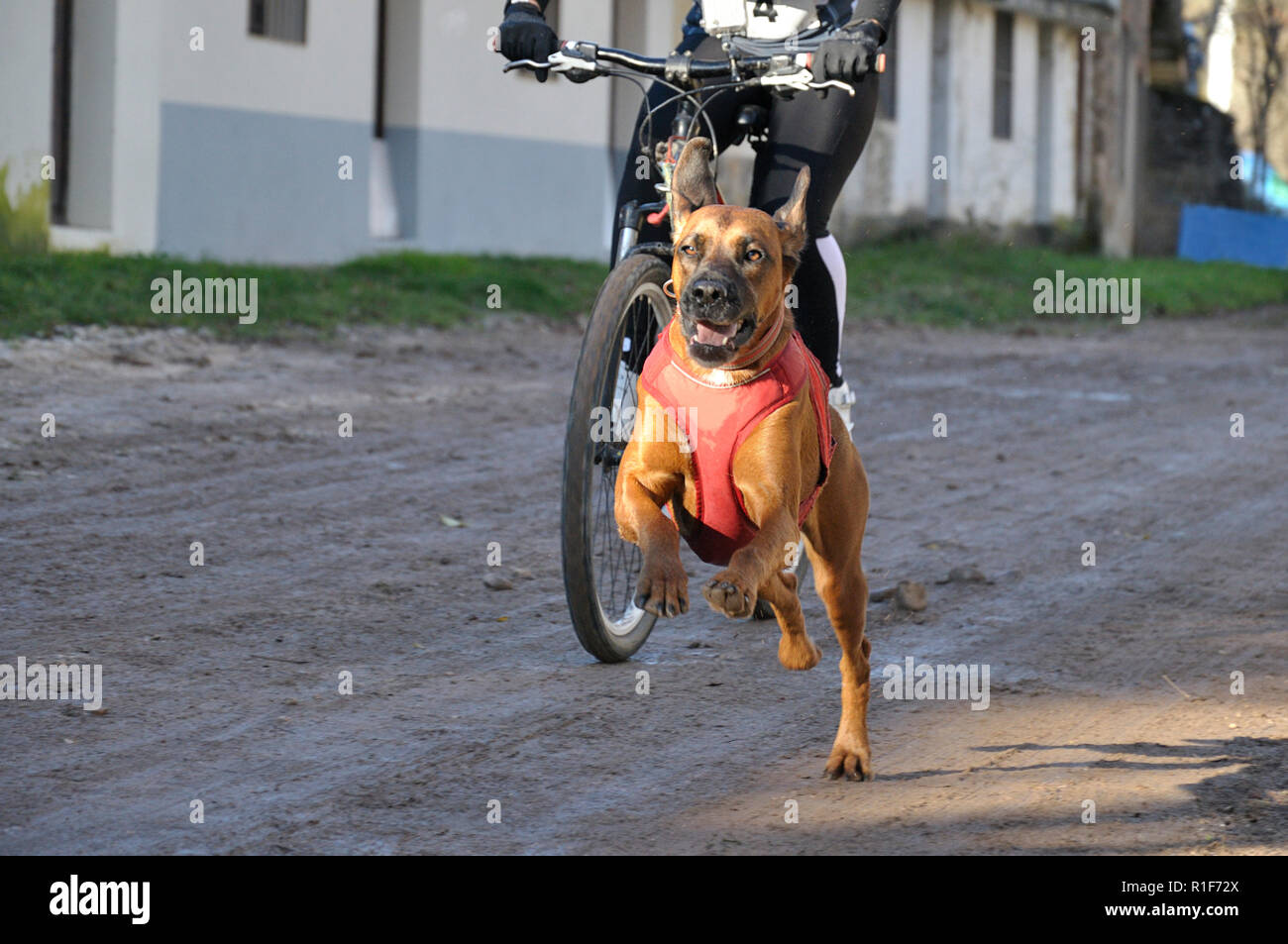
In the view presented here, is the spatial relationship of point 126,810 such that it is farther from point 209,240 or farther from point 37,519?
point 209,240

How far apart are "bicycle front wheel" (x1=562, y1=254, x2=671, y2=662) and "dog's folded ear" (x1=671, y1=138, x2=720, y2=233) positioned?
0.71 m

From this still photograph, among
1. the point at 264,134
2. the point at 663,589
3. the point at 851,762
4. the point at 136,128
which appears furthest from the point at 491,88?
the point at 663,589

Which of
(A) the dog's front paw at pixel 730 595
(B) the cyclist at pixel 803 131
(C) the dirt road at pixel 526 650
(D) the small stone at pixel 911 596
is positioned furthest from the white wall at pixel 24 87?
(A) the dog's front paw at pixel 730 595

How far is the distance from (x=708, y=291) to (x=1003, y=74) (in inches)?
1050

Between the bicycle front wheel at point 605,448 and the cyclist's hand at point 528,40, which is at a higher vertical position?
the cyclist's hand at point 528,40

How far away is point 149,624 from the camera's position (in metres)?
4.58

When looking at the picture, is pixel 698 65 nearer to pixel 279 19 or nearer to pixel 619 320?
pixel 619 320

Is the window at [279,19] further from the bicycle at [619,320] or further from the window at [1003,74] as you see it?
the window at [1003,74]

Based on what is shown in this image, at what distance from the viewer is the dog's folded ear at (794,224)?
3454 millimetres

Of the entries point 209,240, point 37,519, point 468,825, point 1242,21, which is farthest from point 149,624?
point 1242,21

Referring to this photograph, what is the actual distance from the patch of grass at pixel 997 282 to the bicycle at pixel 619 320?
11209 millimetres

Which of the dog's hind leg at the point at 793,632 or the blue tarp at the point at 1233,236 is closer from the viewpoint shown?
the dog's hind leg at the point at 793,632

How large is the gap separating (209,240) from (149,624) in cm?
1027

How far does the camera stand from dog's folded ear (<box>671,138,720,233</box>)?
353cm
